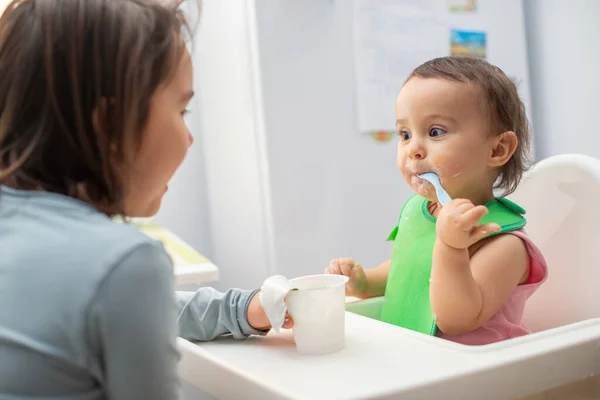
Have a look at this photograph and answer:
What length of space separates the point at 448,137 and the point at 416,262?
18cm

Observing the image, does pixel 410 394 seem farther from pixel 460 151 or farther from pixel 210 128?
pixel 210 128

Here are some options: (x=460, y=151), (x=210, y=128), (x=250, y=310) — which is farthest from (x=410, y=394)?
(x=210, y=128)

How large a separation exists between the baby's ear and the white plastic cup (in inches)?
12.7

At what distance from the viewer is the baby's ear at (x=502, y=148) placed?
0.83 metres

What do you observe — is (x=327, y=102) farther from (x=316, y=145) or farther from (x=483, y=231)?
(x=483, y=231)

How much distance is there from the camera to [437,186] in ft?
2.65

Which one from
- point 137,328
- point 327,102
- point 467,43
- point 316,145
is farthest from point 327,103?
point 137,328

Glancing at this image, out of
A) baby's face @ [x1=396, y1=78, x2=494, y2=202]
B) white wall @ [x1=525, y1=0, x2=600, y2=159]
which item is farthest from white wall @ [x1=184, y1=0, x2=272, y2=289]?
white wall @ [x1=525, y1=0, x2=600, y2=159]

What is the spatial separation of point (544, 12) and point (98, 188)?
5.24 ft

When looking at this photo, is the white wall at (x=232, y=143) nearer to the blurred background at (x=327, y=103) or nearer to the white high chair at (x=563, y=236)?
the blurred background at (x=327, y=103)

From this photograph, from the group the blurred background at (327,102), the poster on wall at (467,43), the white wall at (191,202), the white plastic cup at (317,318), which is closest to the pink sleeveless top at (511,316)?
the white plastic cup at (317,318)

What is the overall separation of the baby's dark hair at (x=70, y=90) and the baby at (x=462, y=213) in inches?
14.3

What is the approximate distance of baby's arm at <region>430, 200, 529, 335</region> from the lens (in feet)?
2.27

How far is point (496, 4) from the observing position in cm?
172
